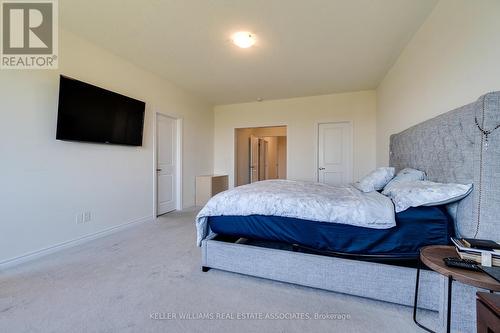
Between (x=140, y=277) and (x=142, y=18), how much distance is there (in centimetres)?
258

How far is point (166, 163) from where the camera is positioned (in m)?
4.39

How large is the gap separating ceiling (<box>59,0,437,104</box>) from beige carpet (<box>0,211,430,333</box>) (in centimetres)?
254

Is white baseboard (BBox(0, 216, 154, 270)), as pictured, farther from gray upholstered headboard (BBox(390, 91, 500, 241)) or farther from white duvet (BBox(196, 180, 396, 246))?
gray upholstered headboard (BBox(390, 91, 500, 241))

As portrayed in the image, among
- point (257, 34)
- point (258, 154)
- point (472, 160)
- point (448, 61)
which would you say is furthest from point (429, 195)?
point (258, 154)

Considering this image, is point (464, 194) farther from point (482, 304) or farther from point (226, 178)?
point (226, 178)

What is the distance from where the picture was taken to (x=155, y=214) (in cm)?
396

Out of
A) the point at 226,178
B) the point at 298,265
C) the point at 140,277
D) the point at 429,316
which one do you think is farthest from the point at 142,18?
the point at 226,178

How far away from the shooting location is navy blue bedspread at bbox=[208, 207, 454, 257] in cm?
154

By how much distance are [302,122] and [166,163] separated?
10.2ft

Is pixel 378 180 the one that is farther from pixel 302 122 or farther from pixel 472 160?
pixel 302 122

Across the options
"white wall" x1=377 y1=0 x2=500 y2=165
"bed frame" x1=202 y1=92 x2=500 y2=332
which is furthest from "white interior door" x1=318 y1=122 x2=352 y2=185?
"bed frame" x1=202 y1=92 x2=500 y2=332

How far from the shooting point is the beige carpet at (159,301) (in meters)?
1.44

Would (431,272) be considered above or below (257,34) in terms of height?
below

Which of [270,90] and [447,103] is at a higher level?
[270,90]
